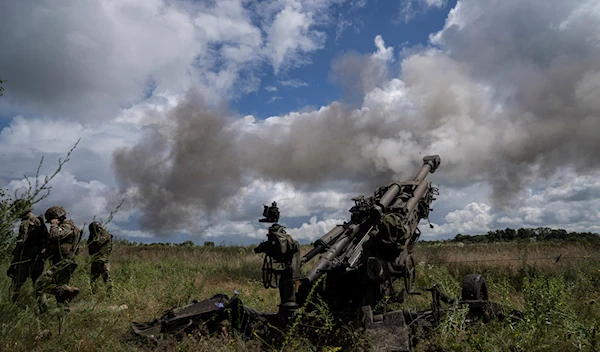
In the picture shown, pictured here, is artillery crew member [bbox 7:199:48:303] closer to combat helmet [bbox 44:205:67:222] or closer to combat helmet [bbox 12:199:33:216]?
combat helmet [bbox 44:205:67:222]

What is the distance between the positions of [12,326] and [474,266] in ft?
40.1

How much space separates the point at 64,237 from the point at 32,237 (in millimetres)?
723

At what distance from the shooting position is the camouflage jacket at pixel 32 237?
7.12 m

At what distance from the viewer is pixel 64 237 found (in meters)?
7.01

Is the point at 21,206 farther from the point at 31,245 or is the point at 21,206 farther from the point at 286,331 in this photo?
the point at 31,245

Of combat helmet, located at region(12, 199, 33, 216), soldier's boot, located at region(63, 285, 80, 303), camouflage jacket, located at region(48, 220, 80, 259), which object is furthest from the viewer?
camouflage jacket, located at region(48, 220, 80, 259)

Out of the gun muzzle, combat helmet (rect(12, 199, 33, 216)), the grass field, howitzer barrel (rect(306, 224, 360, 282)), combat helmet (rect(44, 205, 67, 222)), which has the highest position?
the gun muzzle

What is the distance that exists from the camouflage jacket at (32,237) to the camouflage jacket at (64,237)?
34 centimetres

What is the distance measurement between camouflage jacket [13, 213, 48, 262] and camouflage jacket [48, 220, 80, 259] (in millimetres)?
335

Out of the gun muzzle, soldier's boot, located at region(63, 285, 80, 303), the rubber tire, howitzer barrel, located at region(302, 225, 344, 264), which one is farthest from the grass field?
the gun muzzle

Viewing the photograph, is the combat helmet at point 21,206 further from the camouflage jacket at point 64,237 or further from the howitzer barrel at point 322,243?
the howitzer barrel at point 322,243

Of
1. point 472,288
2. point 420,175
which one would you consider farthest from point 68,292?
point 420,175

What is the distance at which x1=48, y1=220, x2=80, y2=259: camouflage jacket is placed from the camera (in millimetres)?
6947

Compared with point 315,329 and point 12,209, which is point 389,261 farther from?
point 12,209
